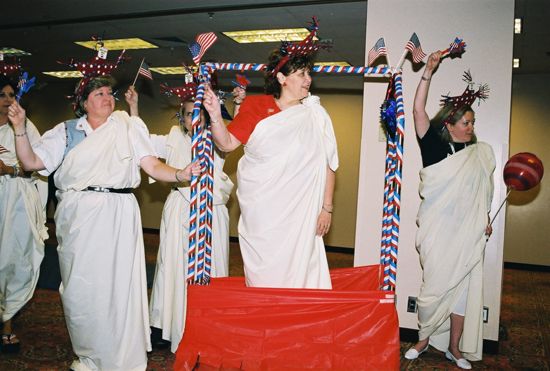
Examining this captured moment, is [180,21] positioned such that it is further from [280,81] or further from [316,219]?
[316,219]

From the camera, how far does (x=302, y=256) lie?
2408 mm

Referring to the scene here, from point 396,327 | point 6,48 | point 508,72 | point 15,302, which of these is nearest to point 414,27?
point 508,72

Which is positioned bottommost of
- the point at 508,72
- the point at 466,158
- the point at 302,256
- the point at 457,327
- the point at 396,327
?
the point at 457,327

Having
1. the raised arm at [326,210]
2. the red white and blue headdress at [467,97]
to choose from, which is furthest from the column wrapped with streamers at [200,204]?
the red white and blue headdress at [467,97]

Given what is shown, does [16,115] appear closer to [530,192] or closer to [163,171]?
[163,171]

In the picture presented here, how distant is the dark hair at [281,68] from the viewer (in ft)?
8.38

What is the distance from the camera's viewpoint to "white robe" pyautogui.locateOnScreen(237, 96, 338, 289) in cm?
239

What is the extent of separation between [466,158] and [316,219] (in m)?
1.46

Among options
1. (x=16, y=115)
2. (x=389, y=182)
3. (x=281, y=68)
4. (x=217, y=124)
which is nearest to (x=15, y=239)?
(x=16, y=115)

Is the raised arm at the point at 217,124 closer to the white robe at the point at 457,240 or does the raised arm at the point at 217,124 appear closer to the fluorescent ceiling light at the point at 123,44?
the white robe at the point at 457,240

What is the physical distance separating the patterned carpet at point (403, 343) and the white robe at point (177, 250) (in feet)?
0.87

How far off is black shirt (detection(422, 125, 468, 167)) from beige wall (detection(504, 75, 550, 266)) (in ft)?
15.7

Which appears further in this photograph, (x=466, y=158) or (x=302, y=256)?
(x=466, y=158)

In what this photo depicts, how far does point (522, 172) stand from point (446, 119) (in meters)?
0.68
